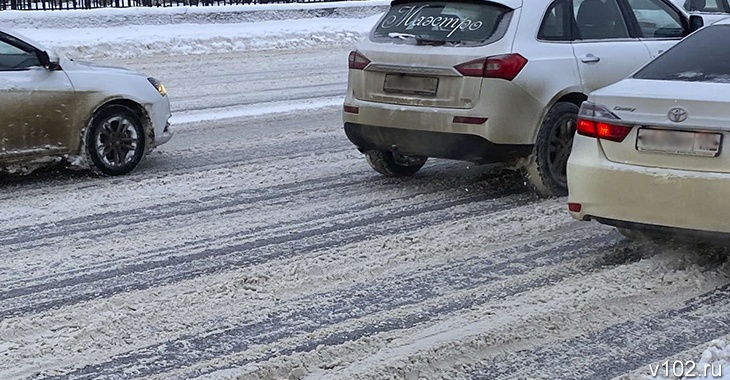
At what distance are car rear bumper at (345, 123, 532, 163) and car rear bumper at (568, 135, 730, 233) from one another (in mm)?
1408

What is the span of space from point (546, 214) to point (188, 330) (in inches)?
130

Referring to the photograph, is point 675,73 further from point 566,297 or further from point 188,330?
point 188,330

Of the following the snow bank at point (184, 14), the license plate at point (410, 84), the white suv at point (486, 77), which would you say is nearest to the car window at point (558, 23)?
the white suv at point (486, 77)

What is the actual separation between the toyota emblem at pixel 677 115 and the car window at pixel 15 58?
5414 millimetres

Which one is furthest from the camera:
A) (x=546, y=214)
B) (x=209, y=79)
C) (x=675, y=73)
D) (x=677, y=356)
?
(x=209, y=79)

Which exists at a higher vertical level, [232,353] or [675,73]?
[675,73]

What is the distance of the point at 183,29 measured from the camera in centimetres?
2266

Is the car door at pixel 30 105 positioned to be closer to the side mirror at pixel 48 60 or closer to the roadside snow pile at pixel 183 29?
the side mirror at pixel 48 60

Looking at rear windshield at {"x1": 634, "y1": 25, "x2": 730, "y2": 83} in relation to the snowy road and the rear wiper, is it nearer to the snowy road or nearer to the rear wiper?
the snowy road

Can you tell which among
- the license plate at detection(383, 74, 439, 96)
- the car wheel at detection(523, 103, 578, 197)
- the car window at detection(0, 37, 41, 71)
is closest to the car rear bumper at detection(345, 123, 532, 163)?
the car wheel at detection(523, 103, 578, 197)

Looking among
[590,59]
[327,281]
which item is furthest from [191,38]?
[327,281]

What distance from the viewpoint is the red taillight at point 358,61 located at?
8.39 m

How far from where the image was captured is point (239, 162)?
9867mm

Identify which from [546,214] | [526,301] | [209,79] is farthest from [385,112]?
[209,79]
